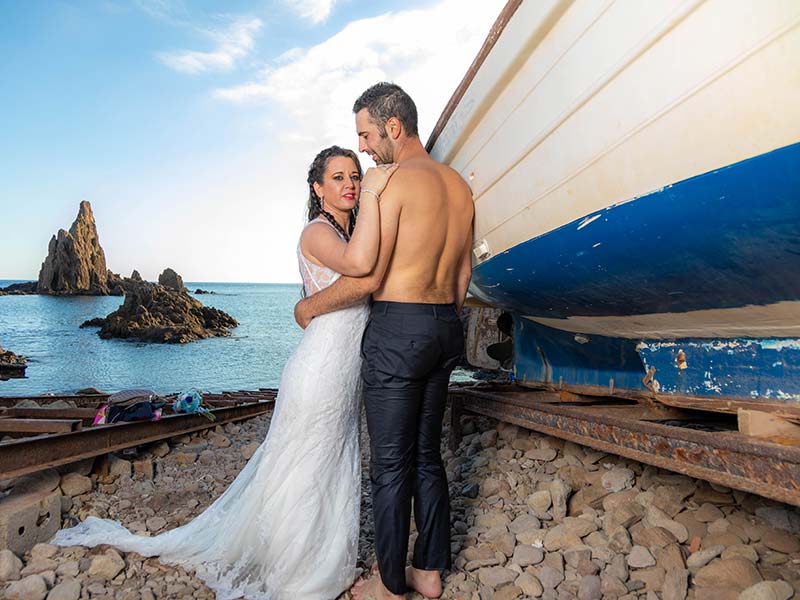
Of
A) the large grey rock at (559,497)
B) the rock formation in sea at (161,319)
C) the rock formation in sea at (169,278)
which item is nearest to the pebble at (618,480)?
the large grey rock at (559,497)

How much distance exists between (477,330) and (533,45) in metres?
7.31

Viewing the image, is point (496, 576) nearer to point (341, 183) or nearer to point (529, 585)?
point (529, 585)

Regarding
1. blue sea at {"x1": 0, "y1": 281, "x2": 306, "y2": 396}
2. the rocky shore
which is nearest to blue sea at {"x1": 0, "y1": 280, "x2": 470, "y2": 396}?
blue sea at {"x1": 0, "y1": 281, "x2": 306, "y2": 396}

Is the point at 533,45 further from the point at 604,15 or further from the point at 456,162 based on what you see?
the point at 456,162

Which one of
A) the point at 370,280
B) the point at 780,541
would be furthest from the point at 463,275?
the point at 780,541

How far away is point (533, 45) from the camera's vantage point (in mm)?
2656

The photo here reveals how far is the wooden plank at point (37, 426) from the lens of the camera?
414 centimetres

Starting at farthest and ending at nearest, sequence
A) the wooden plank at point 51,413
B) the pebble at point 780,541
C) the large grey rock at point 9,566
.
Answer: the wooden plank at point 51,413 < the large grey rock at point 9,566 < the pebble at point 780,541

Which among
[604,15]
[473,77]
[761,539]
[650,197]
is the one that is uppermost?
[473,77]

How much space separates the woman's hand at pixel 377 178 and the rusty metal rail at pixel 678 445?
61.6 inches

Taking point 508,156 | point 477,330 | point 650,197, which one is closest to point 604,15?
point 650,197

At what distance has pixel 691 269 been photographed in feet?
7.88

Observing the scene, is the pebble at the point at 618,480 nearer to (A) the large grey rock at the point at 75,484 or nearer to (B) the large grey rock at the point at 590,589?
(B) the large grey rock at the point at 590,589

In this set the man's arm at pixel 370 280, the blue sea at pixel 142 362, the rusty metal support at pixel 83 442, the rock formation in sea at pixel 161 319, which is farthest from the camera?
the rock formation in sea at pixel 161 319
